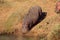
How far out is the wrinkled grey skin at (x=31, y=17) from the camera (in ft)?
71.9

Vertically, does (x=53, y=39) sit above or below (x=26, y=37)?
above

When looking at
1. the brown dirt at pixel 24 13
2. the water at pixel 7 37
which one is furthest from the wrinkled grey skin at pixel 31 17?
the water at pixel 7 37

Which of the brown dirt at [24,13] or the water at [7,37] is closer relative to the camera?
the water at [7,37]

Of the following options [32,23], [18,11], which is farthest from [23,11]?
[32,23]

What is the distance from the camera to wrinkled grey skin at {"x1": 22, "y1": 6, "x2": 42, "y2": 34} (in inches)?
863

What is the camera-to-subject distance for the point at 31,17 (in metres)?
22.9

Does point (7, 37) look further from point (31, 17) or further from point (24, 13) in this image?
point (24, 13)

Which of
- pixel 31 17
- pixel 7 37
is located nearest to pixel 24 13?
pixel 31 17

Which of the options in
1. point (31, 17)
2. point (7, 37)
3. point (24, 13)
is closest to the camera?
point (7, 37)

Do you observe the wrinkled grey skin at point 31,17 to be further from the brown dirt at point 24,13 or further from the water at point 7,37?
the water at point 7,37

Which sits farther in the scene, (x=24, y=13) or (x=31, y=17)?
(x=24, y=13)

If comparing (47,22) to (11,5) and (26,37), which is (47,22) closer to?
(26,37)

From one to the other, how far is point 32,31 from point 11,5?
497 cm

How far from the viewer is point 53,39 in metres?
16.3
